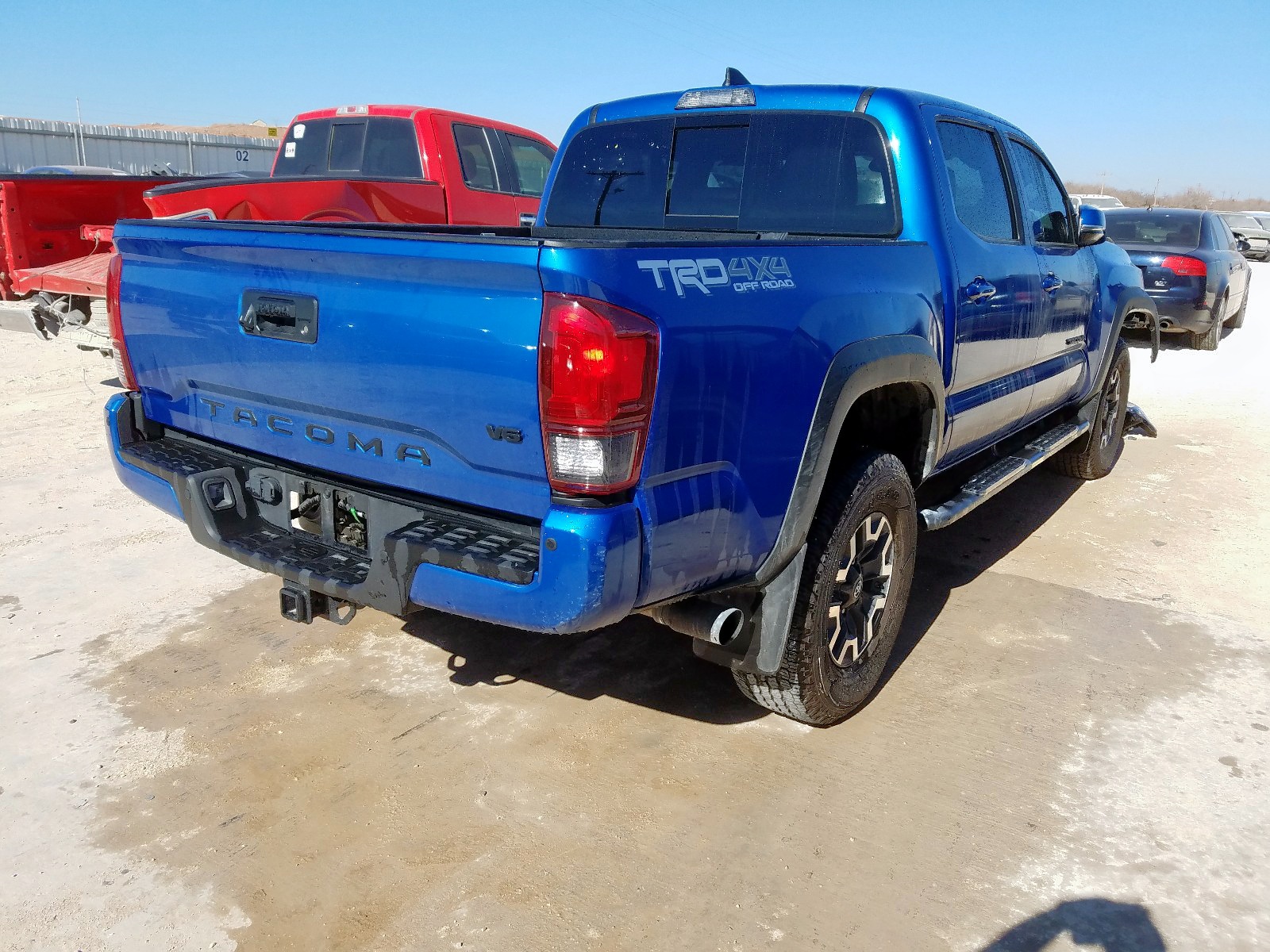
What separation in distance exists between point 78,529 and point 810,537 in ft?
12.3

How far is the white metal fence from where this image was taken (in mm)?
27469

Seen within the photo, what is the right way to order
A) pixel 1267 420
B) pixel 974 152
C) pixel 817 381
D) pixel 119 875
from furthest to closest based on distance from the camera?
pixel 1267 420, pixel 974 152, pixel 817 381, pixel 119 875

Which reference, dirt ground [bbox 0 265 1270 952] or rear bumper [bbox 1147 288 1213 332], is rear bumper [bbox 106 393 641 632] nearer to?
Result: dirt ground [bbox 0 265 1270 952]

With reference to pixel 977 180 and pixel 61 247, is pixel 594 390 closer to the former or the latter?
pixel 977 180

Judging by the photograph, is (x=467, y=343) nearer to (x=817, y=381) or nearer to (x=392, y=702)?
(x=817, y=381)

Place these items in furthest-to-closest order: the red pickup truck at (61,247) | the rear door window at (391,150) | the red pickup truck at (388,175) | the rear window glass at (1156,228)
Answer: the rear window glass at (1156,228)
the rear door window at (391,150)
the red pickup truck at (61,247)
the red pickup truck at (388,175)

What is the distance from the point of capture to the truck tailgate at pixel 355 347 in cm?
227

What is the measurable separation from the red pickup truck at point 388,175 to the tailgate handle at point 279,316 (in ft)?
15.2

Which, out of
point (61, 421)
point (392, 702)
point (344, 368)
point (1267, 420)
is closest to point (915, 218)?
point (344, 368)

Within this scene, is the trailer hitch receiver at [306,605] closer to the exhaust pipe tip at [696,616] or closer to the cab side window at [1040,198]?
the exhaust pipe tip at [696,616]

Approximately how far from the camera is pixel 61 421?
22.1ft

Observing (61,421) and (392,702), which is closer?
(392,702)

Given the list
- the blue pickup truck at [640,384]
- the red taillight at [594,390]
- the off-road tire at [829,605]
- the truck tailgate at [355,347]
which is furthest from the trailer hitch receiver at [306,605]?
the off-road tire at [829,605]

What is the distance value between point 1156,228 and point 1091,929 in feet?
40.9
